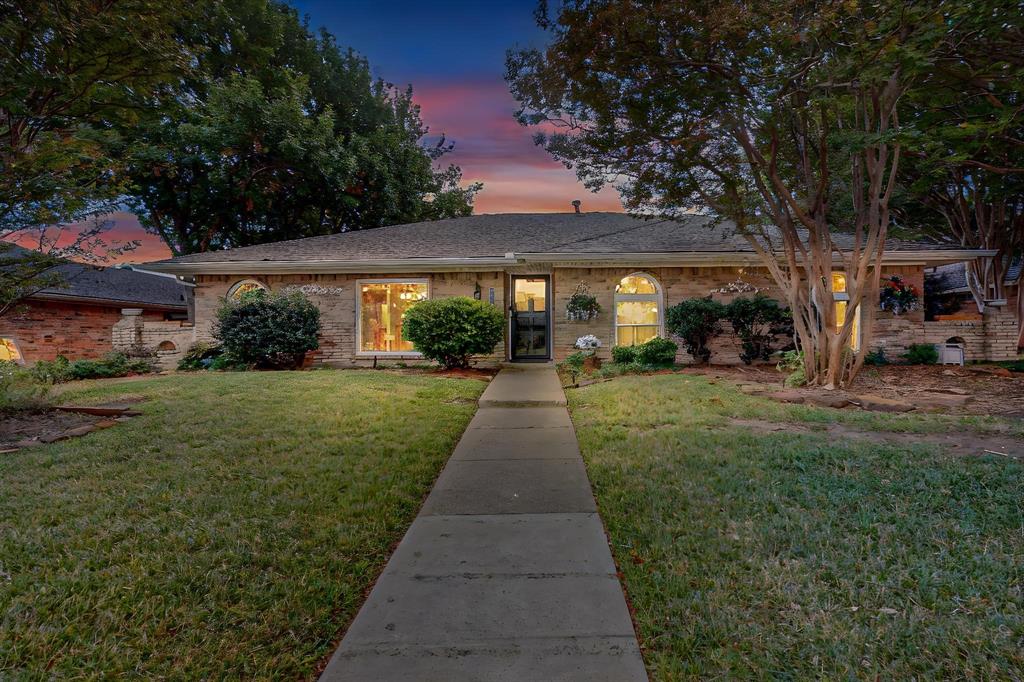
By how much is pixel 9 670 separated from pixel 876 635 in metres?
3.27

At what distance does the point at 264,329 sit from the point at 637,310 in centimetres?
863

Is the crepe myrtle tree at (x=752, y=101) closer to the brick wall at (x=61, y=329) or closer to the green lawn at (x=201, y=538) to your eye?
the green lawn at (x=201, y=538)

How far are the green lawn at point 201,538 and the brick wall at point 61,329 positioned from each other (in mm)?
10882

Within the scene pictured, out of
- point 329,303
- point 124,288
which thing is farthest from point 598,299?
point 124,288

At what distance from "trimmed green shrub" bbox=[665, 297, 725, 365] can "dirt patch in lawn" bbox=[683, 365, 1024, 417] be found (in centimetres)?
96

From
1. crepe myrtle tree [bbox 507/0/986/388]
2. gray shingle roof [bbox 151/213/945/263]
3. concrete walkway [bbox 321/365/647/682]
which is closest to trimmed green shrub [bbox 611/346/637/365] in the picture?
gray shingle roof [bbox 151/213/945/263]

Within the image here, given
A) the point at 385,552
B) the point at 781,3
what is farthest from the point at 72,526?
the point at 781,3

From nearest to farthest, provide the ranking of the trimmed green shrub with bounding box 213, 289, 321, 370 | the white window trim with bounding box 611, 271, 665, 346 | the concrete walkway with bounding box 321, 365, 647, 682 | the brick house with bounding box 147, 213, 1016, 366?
the concrete walkway with bounding box 321, 365, 647, 682 → the trimmed green shrub with bounding box 213, 289, 321, 370 → the brick house with bounding box 147, 213, 1016, 366 → the white window trim with bounding box 611, 271, 665, 346

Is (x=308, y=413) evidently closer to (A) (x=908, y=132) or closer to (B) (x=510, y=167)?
(A) (x=908, y=132)

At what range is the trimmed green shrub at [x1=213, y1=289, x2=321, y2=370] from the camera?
10.1 metres

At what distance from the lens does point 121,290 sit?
670 inches

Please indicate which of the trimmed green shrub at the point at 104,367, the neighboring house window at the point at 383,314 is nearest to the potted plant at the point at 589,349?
the neighboring house window at the point at 383,314

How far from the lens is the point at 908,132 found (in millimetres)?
5484

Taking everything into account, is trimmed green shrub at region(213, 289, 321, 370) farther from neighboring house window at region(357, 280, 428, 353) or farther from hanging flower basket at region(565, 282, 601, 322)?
hanging flower basket at region(565, 282, 601, 322)
